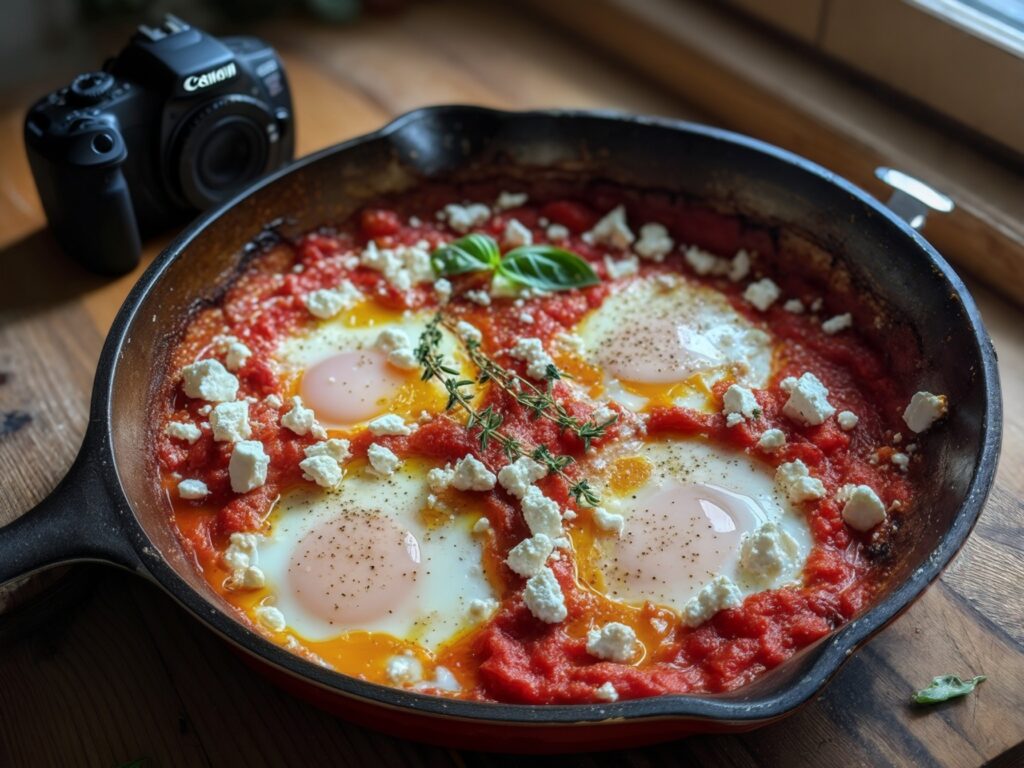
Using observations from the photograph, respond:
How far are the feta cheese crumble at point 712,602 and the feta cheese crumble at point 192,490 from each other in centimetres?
98

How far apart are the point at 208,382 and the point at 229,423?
0.48 feet

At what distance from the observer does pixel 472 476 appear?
2119 mm

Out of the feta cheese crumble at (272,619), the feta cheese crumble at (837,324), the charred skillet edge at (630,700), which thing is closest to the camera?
the charred skillet edge at (630,700)

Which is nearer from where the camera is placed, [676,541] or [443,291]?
[676,541]

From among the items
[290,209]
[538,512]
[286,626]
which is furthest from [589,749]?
[290,209]

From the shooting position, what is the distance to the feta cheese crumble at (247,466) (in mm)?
2113

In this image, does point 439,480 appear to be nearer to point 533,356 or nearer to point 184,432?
point 533,356

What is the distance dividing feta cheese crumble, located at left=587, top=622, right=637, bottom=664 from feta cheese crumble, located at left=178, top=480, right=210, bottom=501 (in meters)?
0.84

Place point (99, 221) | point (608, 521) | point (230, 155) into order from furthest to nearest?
point (230, 155)
point (99, 221)
point (608, 521)

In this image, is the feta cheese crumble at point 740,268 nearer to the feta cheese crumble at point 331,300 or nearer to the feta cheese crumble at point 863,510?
the feta cheese crumble at point 863,510

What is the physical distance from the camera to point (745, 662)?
1867 millimetres

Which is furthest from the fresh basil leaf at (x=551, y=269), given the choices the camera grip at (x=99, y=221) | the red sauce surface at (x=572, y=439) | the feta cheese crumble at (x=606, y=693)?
the feta cheese crumble at (x=606, y=693)

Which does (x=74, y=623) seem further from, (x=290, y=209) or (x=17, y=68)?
(x=17, y=68)

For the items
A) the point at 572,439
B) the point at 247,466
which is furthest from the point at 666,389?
the point at 247,466
